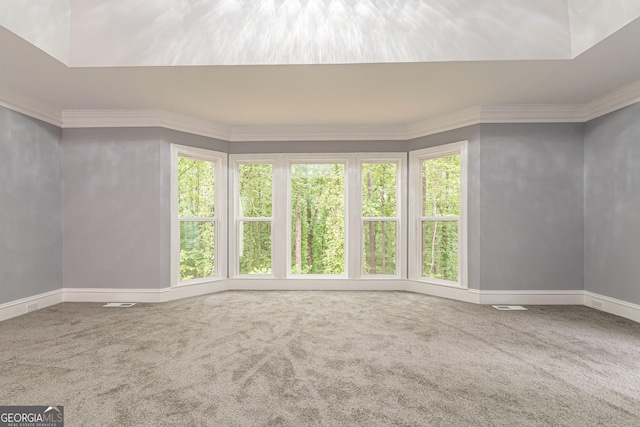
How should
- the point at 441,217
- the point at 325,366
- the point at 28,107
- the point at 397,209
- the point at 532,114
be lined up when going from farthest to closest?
the point at 397,209 < the point at 441,217 < the point at 532,114 < the point at 28,107 < the point at 325,366

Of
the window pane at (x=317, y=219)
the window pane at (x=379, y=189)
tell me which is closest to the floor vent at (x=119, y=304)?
the window pane at (x=317, y=219)

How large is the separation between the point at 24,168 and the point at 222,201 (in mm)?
2265

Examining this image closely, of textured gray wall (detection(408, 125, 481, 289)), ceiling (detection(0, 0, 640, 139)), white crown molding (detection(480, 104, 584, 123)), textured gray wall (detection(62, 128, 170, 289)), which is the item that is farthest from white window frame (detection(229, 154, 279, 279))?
white crown molding (detection(480, 104, 584, 123))

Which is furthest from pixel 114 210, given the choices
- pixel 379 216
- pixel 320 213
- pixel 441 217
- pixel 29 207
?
pixel 441 217

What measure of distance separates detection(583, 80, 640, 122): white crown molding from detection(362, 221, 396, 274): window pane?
8.97 ft

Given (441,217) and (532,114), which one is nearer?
(532,114)

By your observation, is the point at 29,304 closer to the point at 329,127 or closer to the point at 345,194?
the point at 345,194

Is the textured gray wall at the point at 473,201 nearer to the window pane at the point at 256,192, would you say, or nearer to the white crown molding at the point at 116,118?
the window pane at the point at 256,192

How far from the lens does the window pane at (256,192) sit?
5.15m

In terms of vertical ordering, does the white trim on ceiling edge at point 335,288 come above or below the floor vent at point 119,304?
above

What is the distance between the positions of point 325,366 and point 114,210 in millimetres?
3529

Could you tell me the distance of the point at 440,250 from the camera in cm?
472

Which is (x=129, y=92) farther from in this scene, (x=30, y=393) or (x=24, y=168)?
(x=30, y=393)

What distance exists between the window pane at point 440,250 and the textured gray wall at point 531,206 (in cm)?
42
